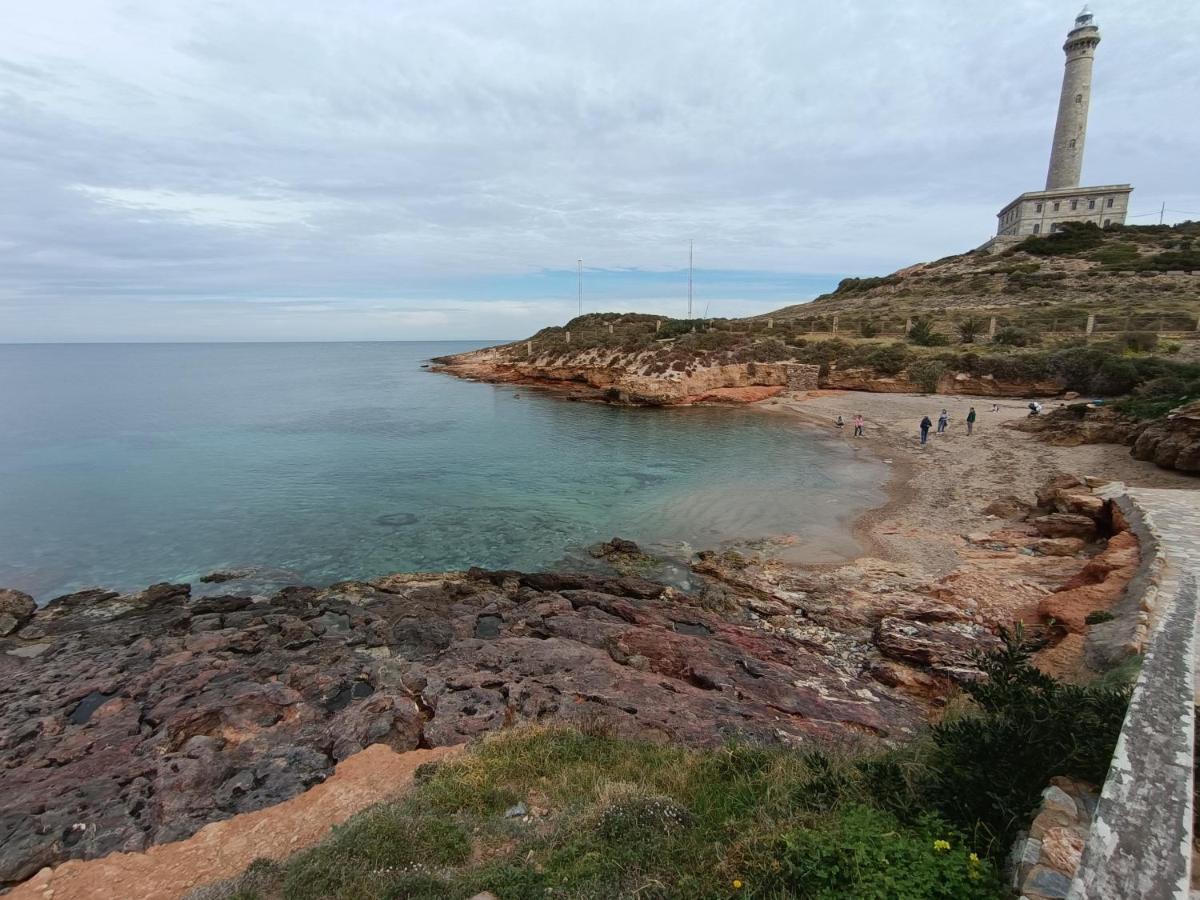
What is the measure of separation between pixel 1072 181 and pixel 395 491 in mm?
81469

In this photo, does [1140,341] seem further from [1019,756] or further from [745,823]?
[745,823]

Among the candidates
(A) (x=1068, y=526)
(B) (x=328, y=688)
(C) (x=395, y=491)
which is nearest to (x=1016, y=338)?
(A) (x=1068, y=526)

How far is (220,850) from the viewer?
20.0 ft

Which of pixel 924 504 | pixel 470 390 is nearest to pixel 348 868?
pixel 924 504

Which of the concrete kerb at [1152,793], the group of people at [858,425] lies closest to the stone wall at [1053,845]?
the concrete kerb at [1152,793]

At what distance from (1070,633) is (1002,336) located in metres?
39.8

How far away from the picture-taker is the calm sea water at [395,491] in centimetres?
1678

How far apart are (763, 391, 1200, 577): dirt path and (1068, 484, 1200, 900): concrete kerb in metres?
10.8

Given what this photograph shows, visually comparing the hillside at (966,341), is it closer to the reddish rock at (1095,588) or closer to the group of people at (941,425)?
the group of people at (941,425)

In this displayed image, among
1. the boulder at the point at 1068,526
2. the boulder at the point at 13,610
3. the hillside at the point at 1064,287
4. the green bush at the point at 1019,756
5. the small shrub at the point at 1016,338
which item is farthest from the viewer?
the hillside at the point at 1064,287

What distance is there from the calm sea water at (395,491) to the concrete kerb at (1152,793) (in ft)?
39.8

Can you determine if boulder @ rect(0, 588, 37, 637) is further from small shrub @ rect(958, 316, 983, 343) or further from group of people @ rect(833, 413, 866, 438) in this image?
small shrub @ rect(958, 316, 983, 343)

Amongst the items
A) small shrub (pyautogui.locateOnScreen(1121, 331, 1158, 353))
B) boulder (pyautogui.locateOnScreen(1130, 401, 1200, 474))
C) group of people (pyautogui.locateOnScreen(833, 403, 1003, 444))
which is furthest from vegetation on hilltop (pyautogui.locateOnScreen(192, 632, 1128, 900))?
small shrub (pyautogui.locateOnScreen(1121, 331, 1158, 353))

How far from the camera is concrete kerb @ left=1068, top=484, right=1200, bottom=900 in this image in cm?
237
